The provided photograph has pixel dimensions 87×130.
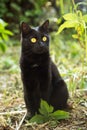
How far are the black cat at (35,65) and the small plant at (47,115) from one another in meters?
0.15

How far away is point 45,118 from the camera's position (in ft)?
8.38

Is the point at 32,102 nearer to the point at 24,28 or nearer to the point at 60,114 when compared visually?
the point at 60,114

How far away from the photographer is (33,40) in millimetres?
2568

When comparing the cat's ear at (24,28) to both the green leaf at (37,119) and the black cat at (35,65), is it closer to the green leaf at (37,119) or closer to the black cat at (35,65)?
the black cat at (35,65)

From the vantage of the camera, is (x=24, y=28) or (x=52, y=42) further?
(x=52, y=42)

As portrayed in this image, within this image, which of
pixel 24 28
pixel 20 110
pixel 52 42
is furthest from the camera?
pixel 52 42

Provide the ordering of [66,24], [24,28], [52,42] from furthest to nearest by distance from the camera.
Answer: [52,42] → [24,28] → [66,24]

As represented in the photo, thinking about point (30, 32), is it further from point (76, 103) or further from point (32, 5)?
point (32, 5)

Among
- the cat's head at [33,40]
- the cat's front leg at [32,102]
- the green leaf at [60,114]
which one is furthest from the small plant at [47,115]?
the cat's head at [33,40]

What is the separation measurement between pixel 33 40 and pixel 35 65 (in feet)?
0.59

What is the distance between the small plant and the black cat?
0.48 feet

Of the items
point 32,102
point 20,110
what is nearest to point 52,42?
point 20,110

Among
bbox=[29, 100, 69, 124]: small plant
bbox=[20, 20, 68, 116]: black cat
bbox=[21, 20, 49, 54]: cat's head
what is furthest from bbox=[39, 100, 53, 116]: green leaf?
bbox=[21, 20, 49, 54]: cat's head

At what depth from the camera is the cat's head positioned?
255 cm
